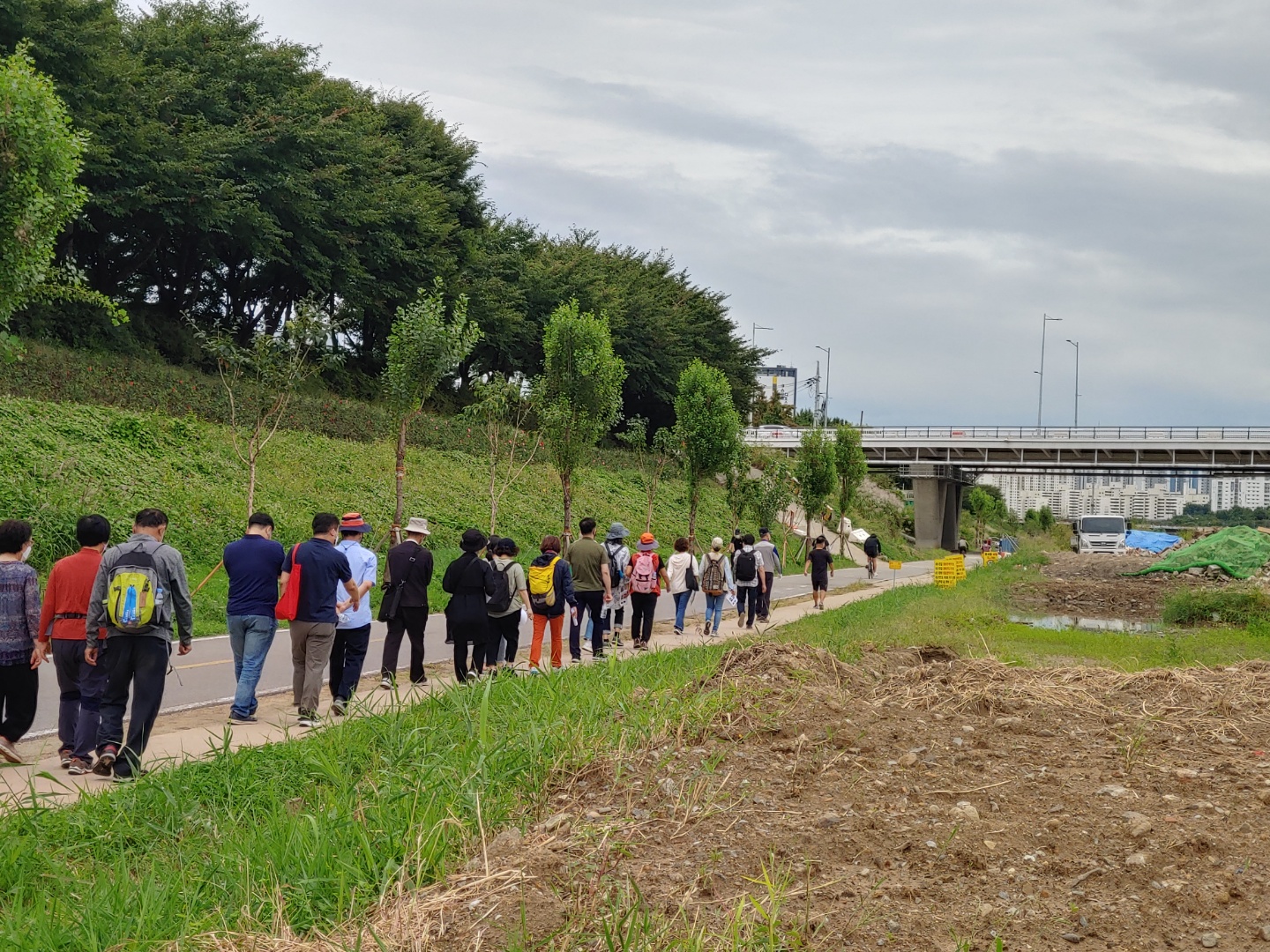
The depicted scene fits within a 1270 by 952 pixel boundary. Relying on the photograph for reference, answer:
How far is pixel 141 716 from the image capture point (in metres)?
7.80

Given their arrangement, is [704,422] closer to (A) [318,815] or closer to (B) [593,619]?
(B) [593,619]

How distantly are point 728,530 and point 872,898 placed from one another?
4543 cm

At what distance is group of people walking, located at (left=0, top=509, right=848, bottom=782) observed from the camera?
7797 mm

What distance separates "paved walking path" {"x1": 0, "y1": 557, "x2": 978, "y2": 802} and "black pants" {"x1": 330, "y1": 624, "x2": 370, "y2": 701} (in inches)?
11.6

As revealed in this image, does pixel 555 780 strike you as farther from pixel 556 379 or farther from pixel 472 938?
pixel 556 379

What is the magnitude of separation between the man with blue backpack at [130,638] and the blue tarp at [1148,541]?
2315 inches

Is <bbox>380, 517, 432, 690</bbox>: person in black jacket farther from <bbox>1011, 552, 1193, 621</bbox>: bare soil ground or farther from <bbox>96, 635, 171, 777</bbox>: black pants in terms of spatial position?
<bbox>1011, 552, 1193, 621</bbox>: bare soil ground

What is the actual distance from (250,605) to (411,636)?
7.80 ft

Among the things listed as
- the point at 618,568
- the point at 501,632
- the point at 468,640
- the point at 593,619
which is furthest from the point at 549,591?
the point at 618,568

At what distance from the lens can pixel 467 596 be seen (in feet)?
36.7

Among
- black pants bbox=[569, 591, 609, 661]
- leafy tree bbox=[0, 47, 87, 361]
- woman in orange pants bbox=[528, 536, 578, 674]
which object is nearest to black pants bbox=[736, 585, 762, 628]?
black pants bbox=[569, 591, 609, 661]

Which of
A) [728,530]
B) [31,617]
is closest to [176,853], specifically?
[31,617]

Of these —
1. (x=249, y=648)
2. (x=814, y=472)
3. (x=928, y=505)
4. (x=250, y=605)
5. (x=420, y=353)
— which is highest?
(x=420, y=353)

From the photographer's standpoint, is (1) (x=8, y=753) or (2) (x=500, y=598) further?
(2) (x=500, y=598)
